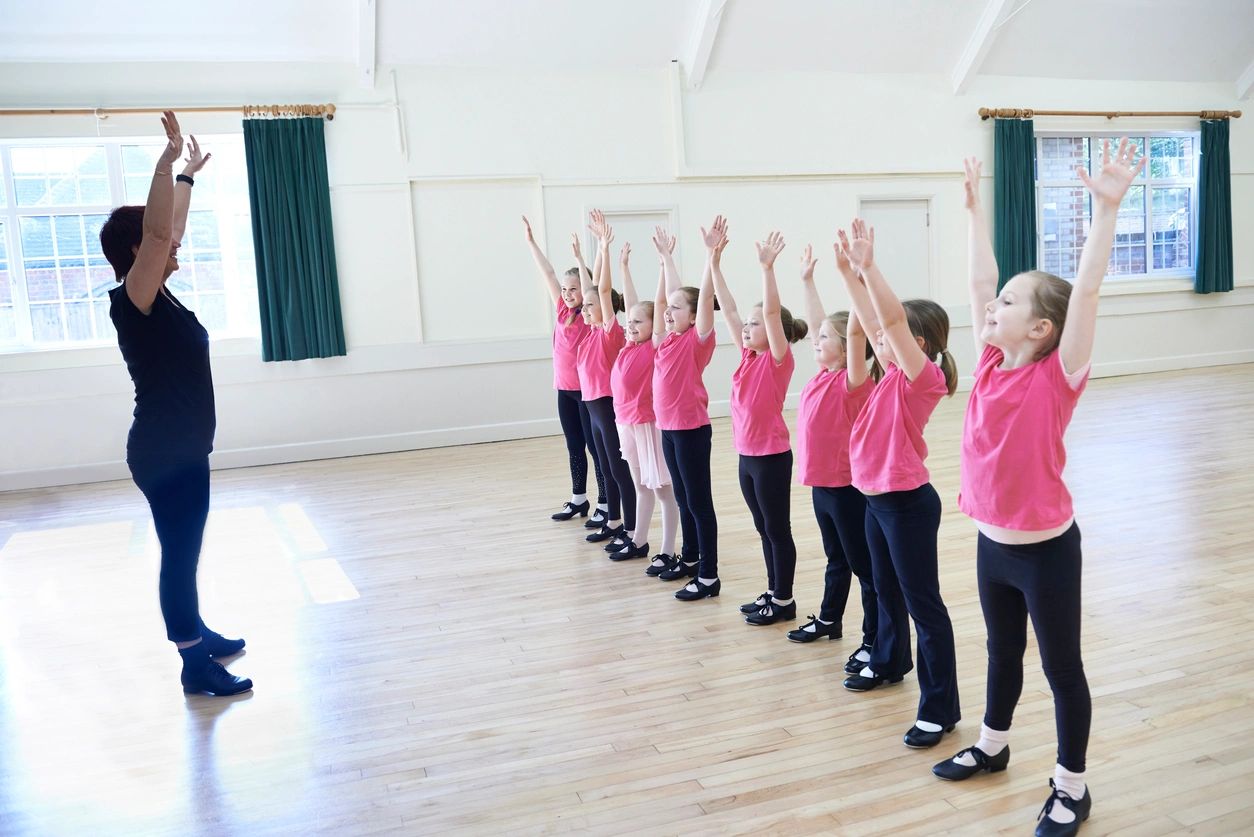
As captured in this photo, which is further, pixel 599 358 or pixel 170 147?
pixel 599 358

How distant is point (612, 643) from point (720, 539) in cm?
130

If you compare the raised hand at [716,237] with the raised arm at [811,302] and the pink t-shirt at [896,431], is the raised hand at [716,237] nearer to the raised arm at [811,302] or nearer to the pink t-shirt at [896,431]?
the raised arm at [811,302]

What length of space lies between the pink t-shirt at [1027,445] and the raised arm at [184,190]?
2269mm

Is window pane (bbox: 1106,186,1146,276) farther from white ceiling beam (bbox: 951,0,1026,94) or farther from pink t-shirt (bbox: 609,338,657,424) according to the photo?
pink t-shirt (bbox: 609,338,657,424)

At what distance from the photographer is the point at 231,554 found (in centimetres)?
465

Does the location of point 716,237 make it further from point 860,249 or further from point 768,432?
point 860,249

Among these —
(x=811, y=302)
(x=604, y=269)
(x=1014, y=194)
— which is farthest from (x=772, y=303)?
(x=1014, y=194)

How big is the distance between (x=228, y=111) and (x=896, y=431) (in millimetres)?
6060

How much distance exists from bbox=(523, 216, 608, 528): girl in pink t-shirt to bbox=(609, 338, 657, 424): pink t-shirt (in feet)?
2.12

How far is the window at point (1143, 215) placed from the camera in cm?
938

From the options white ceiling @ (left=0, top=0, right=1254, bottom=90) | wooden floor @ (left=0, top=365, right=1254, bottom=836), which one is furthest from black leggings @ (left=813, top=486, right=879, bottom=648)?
white ceiling @ (left=0, top=0, right=1254, bottom=90)

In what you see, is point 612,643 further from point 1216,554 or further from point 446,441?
point 446,441

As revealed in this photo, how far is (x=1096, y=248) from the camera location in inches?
69.3

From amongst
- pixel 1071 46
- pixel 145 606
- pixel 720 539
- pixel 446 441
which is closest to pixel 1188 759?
pixel 720 539
